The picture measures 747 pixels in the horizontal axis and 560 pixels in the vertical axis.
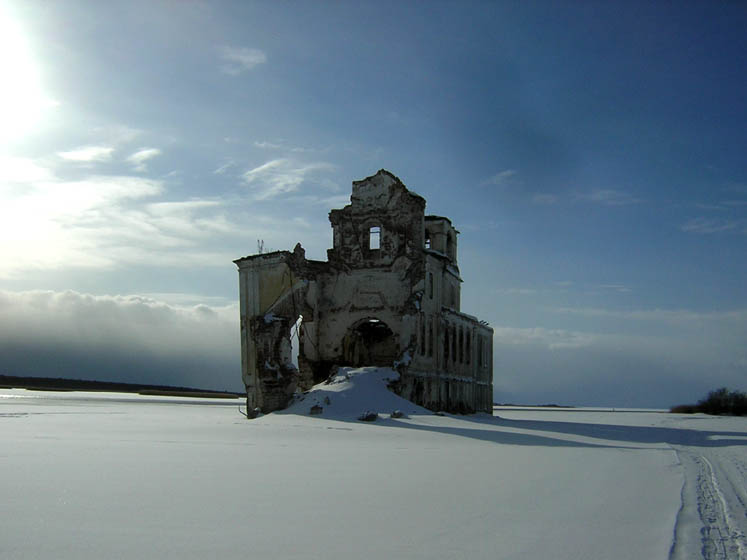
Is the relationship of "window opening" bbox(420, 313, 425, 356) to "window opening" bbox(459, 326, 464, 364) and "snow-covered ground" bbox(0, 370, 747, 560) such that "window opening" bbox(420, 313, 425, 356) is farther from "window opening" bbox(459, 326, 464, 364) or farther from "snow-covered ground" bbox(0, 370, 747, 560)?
"snow-covered ground" bbox(0, 370, 747, 560)

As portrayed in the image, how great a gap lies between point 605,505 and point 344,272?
2385cm

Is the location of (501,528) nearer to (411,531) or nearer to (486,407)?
(411,531)

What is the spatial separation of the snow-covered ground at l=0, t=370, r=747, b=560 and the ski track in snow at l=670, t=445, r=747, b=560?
0.03 m

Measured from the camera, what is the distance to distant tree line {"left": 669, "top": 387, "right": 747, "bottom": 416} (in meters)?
46.3

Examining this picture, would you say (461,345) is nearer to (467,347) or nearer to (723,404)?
(467,347)

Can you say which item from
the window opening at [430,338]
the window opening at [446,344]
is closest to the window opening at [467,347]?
the window opening at [446,344]

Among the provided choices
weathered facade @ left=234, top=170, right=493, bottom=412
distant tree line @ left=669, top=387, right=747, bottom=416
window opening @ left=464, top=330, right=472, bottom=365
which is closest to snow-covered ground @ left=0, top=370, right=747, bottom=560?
weathered facade @ left=234, top=170, right=493, bottom=412

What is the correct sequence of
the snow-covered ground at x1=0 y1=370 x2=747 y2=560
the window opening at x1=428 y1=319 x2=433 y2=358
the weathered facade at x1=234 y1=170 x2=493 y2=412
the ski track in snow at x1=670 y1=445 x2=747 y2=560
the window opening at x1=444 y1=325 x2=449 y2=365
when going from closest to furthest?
the snow-covered ground at x1=0 y1=370 x2=747 y2=560, the ski track in snow at x1=670 y1=445 x2=747 y2=560, the weathered facade at x1=234 y1=170 x2=493 y2=412, the window opening at x1=428 y1=319 x2=433 y2=358, the window opening at x1=444 y1=325 x2=449 y2=365

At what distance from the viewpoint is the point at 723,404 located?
47406mm

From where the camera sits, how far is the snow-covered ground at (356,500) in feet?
16.5

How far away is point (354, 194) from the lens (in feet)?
101

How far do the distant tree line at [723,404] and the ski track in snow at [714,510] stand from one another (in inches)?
1526

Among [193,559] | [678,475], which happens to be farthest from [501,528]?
[678,475]

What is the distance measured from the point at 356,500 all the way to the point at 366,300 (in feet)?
74.7
